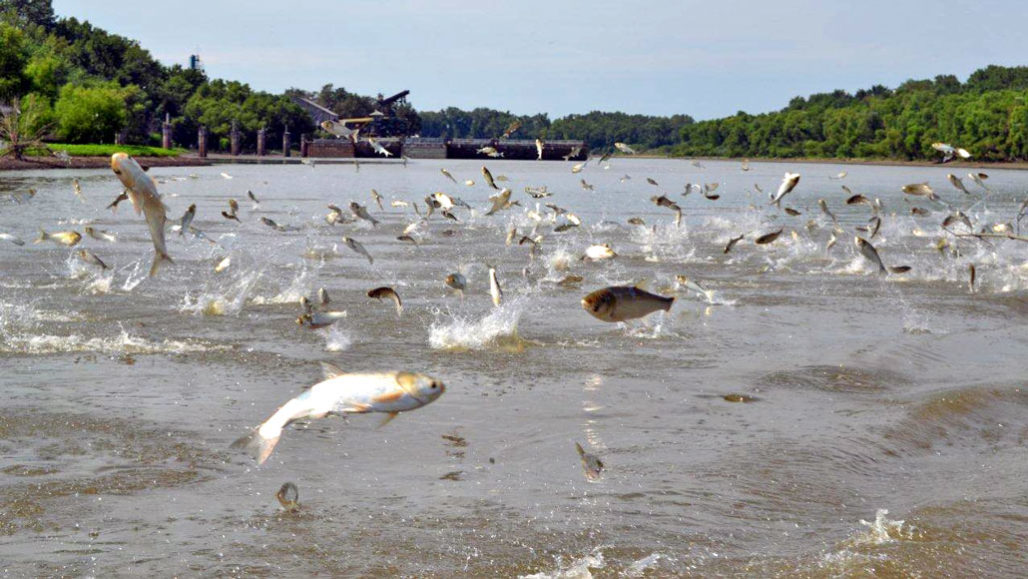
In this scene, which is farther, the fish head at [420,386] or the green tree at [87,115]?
the green tree at [87,115]

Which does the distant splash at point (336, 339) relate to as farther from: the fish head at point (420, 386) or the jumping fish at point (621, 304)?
the fish head at point (420, 386)

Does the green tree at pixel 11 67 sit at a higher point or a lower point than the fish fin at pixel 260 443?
higher

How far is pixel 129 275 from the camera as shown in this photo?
17406 mm

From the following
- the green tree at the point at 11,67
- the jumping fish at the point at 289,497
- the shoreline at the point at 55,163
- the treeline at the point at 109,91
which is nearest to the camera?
the jumping fish at the point at 289,497

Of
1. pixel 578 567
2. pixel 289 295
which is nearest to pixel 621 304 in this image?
pixel 578 567

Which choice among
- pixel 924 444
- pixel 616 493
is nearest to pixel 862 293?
pixel 924 444

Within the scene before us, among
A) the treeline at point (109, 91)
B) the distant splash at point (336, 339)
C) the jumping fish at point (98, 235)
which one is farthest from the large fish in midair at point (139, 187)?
the treeline at point (109, 91)

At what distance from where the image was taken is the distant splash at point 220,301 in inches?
565

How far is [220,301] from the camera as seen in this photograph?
48.4 ft

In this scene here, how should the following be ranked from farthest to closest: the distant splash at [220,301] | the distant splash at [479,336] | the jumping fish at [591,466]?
1. the distant splash at [220,301]
2. the distant splash at [479,336]
3. the jumping fish at [591,466]

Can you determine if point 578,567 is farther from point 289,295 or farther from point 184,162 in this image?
point 184,162

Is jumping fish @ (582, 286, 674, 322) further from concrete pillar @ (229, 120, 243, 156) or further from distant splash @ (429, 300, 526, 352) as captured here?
concrete pillar @ (229, 120, 243, 156)

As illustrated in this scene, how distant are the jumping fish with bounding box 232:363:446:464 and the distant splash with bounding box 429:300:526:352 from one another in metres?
7.52

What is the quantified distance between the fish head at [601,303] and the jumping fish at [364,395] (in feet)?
6.82
